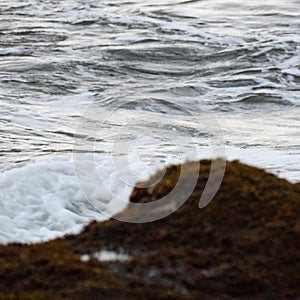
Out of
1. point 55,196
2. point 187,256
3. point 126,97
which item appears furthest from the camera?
point 126,97

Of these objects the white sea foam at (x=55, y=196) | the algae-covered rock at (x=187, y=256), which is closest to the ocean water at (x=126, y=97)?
the white sea foam at (x=55, y=196)

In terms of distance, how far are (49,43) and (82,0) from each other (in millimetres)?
5240

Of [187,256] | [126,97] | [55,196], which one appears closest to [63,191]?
[55,196]

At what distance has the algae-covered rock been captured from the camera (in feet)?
12.3

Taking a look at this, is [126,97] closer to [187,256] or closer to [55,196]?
[55,196]

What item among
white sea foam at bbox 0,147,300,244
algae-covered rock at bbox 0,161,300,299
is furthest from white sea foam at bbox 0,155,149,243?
algae-covered rock at bbox 0,161,300,299

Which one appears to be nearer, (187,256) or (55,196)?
(187,256)

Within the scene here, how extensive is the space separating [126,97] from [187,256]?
6697 mm

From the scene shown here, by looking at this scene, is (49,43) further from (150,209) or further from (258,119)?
(150,209)

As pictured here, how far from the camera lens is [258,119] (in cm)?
962

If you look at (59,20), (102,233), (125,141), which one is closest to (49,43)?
(59,20)

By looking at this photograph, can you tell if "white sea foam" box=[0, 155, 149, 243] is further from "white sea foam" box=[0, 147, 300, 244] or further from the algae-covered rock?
the algae-covered rock

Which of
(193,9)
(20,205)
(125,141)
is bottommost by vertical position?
(193,9)

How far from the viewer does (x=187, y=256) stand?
3990 millimetres
